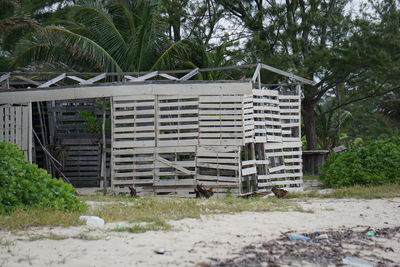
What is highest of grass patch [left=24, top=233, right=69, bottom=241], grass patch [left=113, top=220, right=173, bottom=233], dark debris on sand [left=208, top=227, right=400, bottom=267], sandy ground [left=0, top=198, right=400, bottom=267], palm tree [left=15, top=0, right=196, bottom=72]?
palm tree [left=15, top=0, right=196, bottom=72]

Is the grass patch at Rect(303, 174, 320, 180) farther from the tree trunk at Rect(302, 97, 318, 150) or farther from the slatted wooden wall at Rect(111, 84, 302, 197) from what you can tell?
the slatted wooden wall at Rect(111, 84, 302, 197)

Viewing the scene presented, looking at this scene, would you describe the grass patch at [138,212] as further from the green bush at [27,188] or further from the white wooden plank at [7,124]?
the white wooden plank at [7,124]

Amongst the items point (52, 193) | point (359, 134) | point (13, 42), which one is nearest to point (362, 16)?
point (52, 193)

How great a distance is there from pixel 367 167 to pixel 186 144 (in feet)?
18.8

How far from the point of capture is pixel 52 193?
925 centimetres

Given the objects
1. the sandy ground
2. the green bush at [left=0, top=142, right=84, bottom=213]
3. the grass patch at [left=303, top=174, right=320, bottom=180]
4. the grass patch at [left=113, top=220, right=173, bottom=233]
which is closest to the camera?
the sandy ground

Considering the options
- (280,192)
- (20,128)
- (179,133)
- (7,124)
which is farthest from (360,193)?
(7,124)

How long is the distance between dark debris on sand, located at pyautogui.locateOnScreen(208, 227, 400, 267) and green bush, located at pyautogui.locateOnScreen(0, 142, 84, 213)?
393 cm

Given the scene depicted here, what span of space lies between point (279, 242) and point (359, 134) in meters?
32.3

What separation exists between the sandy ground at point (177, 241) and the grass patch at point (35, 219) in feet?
0.97

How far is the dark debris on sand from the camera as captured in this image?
6031mm

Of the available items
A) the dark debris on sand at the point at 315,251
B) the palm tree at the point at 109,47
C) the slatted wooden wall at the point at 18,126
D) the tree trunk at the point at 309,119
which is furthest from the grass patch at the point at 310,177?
the dark debris on sand at the point at 315,251

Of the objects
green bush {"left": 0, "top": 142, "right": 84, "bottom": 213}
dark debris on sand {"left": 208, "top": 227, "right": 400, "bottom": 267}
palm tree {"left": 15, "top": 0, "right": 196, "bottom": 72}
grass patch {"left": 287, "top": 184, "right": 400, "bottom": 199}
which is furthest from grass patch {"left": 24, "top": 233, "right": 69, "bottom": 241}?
palm tree {"left": 15, "top": 0, "right": 196, "bottom": 72}

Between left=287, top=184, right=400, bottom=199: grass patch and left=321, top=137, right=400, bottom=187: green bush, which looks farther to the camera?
left=321, top=137, right=400, bottom=187: green bush
